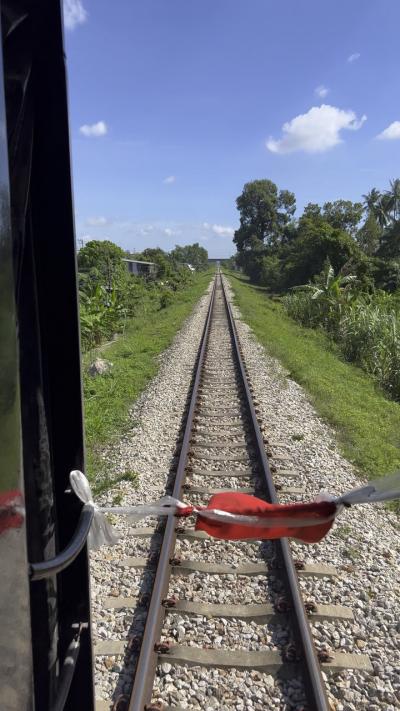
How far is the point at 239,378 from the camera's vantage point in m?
9.87

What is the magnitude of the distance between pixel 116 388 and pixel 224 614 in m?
6.63

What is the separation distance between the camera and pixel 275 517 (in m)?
1.73

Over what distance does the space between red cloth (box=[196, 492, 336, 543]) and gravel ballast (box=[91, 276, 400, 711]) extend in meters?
1.63

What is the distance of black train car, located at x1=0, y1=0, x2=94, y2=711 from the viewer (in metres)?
0.97

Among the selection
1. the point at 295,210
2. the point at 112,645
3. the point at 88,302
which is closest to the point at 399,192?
the point at 295,210

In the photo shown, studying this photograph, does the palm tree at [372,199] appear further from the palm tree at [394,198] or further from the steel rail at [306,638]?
the steel rail at [306,638]

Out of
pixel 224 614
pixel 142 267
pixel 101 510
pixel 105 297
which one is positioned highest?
pixel 142 267

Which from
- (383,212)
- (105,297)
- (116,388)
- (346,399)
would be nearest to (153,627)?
(116,388)

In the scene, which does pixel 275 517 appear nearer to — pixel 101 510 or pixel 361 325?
pixel 101 510

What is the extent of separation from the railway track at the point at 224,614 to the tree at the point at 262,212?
81652mm

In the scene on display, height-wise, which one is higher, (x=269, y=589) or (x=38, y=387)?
(x=38, y=387)

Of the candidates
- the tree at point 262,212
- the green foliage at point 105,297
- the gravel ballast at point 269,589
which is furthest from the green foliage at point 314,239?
the gravel ballast at point 269,589

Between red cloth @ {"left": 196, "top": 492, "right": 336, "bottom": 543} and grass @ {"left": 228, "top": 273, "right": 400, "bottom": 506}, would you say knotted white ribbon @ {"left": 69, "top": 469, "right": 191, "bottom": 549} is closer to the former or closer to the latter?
red cloth @ {"left": 196, "top": 492, "right": 336, "bottom": 543}

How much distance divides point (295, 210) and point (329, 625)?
9243 centimetres
